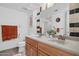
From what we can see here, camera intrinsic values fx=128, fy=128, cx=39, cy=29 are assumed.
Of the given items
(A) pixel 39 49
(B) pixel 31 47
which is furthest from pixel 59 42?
(B) pixel 31 47

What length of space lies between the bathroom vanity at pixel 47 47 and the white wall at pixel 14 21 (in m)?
0.15

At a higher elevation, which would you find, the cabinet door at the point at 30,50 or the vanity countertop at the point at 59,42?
the vanity countertop at the point at 59,42

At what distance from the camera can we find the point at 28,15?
2.10 m

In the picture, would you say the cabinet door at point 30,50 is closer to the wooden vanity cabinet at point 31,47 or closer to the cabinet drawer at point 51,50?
the wooden vanity cabinet at point 31,47

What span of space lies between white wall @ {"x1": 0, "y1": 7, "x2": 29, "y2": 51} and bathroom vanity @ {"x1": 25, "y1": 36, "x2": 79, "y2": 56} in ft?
0.50

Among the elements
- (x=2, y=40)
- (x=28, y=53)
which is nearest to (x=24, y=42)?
(x=28, y=53)

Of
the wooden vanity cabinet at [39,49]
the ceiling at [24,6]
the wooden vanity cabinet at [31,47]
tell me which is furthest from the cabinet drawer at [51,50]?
the ceiling at [24,6]

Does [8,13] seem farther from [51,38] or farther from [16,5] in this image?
[51,38]

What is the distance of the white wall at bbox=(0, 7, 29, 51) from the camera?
2.03 meters

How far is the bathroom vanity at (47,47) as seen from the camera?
5.78 feet

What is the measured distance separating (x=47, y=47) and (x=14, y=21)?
67cm

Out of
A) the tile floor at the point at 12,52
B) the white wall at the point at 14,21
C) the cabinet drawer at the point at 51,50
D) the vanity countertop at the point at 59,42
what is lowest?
the tile floor at the point at 12,52

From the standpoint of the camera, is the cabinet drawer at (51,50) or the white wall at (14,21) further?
the white wall at (14,21)

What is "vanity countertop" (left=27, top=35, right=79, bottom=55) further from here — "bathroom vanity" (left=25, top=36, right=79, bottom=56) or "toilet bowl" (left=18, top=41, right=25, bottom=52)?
"toilet bowl" (left=18, top=41, right=25, bottom=52)
